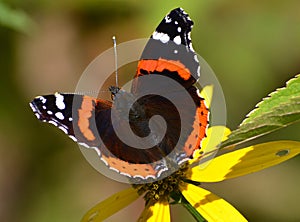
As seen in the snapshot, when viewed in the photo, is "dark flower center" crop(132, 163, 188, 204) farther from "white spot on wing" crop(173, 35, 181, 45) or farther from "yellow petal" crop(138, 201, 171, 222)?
"white spot on wing" crop(173, 35, 181, 45)

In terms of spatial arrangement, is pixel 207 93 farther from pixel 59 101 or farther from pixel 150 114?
pixel 59 101

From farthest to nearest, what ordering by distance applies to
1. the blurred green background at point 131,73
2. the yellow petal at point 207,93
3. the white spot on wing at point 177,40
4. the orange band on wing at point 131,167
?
the blurred green background at point 131,73 < the yellow petal at point 207,93 < the white spot on wing at point 177,40 < the orange band on wing at point 131,167

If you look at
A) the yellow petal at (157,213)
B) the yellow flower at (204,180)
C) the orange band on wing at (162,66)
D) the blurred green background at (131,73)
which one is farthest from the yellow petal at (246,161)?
the blurred green background at (131,73)

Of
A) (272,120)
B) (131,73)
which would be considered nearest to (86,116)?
(272,120)

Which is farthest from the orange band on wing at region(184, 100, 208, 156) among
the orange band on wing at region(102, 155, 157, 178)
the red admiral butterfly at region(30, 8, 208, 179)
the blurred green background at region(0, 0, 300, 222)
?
the blurred green background at region(0, 0, 300, 222)

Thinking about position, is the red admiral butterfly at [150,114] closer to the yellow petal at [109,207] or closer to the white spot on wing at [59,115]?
the white spot on wing at [59,115]

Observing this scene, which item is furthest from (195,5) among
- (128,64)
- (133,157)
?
(133,157)

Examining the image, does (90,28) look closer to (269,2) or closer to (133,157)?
(269,2)
